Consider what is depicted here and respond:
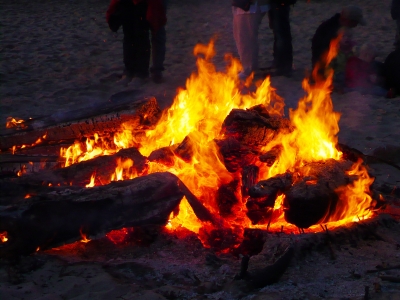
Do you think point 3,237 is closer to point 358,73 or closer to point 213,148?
point 213,148

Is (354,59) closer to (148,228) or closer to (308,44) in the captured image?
(308,44)

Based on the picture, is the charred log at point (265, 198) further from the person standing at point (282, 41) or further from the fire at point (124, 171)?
the person standing at point (282, 41)

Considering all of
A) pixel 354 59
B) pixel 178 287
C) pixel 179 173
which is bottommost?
pixel 178 287

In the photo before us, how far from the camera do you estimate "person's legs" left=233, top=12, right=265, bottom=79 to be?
7945mm

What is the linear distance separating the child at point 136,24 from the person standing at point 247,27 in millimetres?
1189

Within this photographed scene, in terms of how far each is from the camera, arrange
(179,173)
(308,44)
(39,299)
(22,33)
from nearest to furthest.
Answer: (39,299) → (179,173) → (308,44) → (22,33)

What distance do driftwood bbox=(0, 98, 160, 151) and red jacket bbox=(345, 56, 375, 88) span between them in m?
3.69

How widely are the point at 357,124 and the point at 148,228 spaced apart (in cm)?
356

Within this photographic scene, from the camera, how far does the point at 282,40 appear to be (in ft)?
27.1

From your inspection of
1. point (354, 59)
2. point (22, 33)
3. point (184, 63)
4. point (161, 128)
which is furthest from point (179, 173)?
point (22, 33)

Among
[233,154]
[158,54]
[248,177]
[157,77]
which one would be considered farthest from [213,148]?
[158,54]

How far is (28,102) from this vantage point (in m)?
7.21

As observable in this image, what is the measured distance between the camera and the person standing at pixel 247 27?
783 centimetres

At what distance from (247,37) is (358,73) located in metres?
1.82
